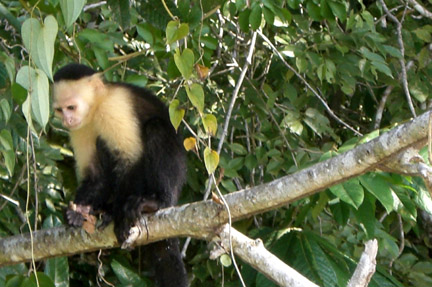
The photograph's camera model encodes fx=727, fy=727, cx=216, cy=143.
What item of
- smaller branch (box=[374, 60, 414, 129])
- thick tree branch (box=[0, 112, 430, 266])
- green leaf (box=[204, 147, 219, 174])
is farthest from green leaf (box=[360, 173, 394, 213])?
smaller branch (box=[374, 60, 414, 129])

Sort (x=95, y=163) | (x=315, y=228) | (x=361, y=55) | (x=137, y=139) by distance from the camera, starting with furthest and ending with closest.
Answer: (x=315, y=228), (x=361, y=55), (x=95, y=163), (x=137, y=139)

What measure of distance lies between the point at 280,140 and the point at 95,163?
1.19 metres

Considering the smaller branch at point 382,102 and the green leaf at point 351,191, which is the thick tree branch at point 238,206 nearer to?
the green leaf at point 351,191

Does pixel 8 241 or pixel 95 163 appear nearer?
pixel 8 241

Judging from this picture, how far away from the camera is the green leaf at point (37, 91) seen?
6.04ft

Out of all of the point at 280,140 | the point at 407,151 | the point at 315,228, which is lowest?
the point at 315,228

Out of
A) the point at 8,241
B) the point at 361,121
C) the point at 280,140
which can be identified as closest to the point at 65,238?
the point at 8,241

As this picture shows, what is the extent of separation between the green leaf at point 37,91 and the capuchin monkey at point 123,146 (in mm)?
1279

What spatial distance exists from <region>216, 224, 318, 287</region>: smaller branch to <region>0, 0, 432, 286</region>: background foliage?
530 millimetres

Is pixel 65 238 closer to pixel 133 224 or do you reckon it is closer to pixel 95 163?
pixel 133 224

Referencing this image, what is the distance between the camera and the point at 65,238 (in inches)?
112

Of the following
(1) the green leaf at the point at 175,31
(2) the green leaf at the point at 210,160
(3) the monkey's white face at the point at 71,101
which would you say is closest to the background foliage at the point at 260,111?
(3) the monkey's white face at the point at 71,101

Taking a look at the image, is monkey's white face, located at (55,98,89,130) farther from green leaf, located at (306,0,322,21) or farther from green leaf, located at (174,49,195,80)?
green leaf, located at (174,49,195,80)

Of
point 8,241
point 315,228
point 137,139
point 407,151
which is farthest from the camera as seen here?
point 315,228
